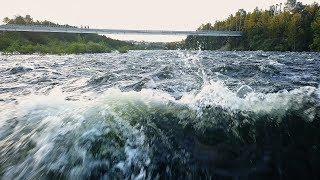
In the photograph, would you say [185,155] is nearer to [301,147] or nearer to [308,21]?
[301,147]

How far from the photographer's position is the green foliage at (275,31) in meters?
79.7

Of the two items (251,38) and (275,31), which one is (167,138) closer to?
(275,31)

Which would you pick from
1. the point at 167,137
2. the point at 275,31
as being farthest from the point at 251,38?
the point at 167,137

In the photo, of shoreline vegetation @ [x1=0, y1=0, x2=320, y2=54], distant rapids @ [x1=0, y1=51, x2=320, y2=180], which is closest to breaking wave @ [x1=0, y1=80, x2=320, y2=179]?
distant rapids @ [x1=0, y1=51, x2=320, y2=180]

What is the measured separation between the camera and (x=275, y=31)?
300ft

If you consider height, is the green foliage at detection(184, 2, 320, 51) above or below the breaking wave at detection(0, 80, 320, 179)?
below

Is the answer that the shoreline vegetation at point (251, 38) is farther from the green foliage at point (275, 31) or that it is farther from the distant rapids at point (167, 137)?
the distant rapids at point (167, 137)

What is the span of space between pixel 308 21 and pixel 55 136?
93.2 m

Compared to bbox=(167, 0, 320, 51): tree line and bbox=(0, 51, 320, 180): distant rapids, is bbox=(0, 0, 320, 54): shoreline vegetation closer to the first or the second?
bbox=(167, 0, 320, 51): tree line

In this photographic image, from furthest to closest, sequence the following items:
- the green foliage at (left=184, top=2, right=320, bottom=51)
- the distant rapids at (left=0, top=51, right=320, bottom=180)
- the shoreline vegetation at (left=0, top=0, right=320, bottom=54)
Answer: the green foliage at (left=184, top=2, right=320, bottom=51)
the shoreline vegetation at (left=0, top=0, right=320, bottom=54)
the distant rapids at (left=0, top=51, right=320, bottom=180)

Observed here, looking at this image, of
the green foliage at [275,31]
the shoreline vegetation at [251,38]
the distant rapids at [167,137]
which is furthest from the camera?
the green foliage at [275,31]

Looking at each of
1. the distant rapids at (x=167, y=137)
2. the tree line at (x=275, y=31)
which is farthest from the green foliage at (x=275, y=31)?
the distant rapids at (x=167, y=137)

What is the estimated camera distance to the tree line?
79.9 m

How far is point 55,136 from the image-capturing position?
5664mm
